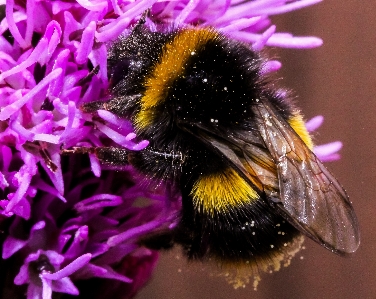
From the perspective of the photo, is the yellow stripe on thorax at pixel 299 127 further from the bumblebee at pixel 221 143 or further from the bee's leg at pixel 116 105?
the bee's leg at pixel 116 105

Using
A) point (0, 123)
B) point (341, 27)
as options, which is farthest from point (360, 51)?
point (0, 123)

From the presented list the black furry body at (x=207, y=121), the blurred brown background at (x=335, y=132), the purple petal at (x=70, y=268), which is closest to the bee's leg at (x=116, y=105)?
the black furry body at (x=207, y=121)

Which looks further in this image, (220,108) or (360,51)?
(360,51)

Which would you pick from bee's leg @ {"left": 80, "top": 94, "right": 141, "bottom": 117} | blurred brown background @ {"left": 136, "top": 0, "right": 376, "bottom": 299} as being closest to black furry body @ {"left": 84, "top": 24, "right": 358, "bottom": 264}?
bee's leg @ {"left": 80, "top": 94, "right": 141, "bottom": 117}

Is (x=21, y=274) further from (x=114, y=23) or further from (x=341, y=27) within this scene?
(x=341, y=27)

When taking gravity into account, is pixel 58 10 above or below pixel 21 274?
above

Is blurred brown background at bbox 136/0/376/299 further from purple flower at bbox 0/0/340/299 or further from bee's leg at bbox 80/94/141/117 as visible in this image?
bee's leg at bbox 80/94/141/117
